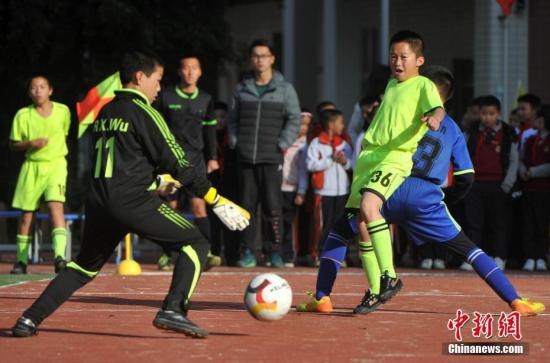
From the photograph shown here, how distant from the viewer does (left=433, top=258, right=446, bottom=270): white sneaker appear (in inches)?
648

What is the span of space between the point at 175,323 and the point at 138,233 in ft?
2.23

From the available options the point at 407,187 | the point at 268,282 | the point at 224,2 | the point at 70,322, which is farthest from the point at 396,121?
the point at 224,2

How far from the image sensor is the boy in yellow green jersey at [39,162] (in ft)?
49.5

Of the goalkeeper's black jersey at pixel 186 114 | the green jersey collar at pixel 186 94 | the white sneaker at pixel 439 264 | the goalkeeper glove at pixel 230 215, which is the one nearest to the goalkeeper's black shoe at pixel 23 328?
the goalkeeper glove at pixel 230 215

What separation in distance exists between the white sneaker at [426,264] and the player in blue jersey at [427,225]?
6.00m

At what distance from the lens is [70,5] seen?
2184cm

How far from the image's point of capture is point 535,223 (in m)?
16.4

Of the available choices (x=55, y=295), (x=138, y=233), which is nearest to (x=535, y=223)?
(x=138, y=233)

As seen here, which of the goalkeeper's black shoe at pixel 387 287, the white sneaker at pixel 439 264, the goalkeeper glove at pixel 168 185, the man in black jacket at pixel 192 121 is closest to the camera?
the goalkeeper's black shoe at pixel 387 287

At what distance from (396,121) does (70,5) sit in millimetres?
12884

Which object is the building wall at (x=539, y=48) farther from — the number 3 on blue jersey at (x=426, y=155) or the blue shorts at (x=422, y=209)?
the blue shorts at (x=422, y=209)

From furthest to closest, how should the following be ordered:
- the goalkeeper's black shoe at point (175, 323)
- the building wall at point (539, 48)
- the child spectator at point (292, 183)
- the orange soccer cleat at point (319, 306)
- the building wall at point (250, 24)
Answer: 1. the building wall at point (250, 24)
2. the building wall at point (539, 48)
3. the child spectator at point (292, 183)
4. the orange soccer cleat at point (319, 306)
5. the goalkeeper's black shoe at point (175, 323)

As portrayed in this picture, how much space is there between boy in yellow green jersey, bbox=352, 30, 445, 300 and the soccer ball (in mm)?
1130

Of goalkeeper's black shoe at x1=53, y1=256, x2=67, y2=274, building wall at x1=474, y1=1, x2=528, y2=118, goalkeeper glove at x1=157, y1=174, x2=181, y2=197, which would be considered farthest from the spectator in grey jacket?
building wall at x1=474, y1=1, x2=528, y2=118
